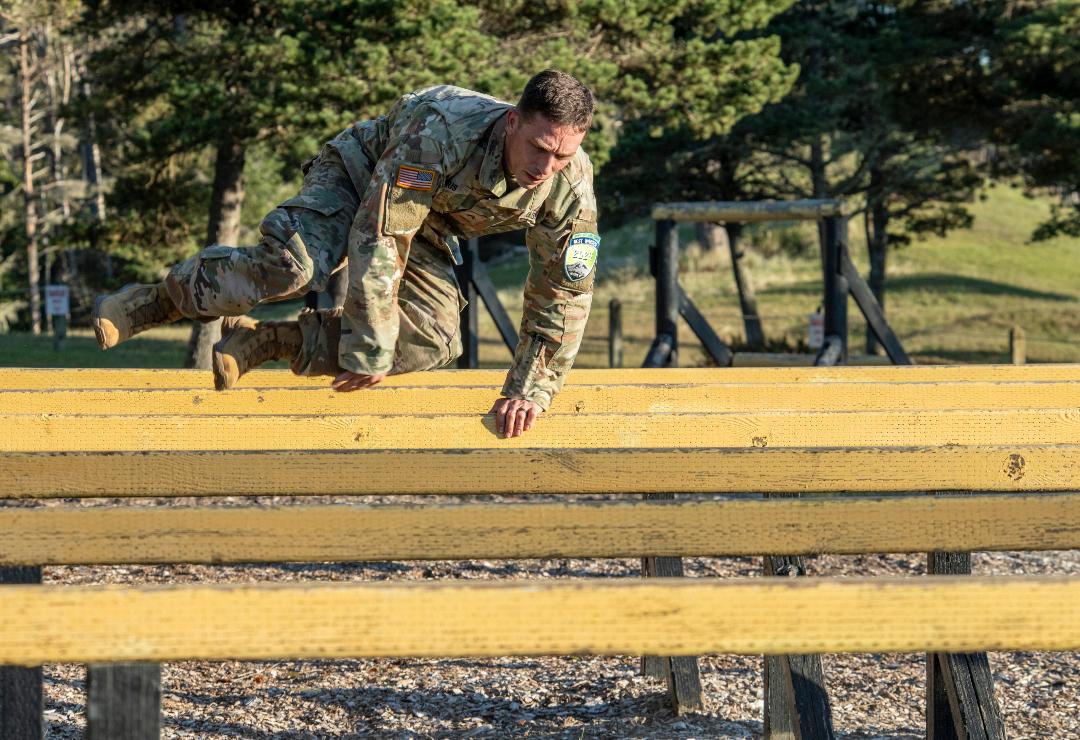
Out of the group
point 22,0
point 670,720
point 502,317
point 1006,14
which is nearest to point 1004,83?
point 1006,14

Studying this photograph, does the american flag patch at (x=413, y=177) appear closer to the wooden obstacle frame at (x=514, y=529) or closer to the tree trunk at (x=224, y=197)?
the wooden obstacle frame at (x=514, y=529)

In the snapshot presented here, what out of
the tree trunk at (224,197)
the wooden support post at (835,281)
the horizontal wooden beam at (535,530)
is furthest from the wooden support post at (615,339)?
the horizontal wooden beam at (535,530)

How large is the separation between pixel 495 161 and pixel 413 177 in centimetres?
26

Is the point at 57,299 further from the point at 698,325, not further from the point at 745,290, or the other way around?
the point at 698,325

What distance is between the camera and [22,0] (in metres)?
17.3

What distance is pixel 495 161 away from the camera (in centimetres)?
398

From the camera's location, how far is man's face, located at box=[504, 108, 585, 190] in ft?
12.0

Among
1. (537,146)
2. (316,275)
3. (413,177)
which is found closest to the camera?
(537,146)

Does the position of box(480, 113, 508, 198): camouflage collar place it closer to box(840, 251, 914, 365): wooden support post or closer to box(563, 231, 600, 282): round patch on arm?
box(563, 231, 600, 282): round patch on arm

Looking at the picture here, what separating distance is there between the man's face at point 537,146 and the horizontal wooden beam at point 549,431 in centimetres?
73

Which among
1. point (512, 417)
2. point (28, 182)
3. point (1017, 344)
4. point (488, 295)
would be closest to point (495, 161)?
point (512, 417)

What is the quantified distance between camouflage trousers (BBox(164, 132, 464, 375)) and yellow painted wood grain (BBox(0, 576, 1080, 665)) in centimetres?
241

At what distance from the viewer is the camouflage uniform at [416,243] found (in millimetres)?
3965

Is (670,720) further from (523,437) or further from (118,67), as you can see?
(118,67)
